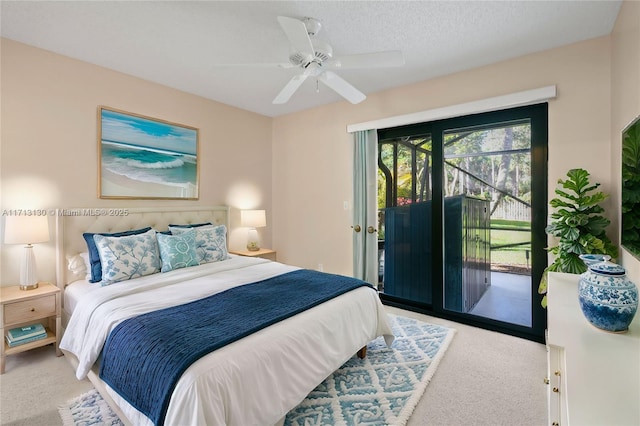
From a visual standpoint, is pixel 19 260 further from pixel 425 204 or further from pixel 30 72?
pixel 425 204

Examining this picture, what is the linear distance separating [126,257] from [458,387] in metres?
2.83

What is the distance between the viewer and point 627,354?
1052mm

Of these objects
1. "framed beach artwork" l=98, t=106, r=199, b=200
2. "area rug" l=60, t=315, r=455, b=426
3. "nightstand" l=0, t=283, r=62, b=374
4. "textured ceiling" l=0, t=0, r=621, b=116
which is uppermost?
"textured ceiling" l=0, t=0, r=621, b=116

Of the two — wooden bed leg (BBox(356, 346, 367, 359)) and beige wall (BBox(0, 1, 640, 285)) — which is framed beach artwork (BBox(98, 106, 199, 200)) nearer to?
beige wall (BBox(0, 1, 640, 285))

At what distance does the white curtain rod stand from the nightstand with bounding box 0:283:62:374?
348cm

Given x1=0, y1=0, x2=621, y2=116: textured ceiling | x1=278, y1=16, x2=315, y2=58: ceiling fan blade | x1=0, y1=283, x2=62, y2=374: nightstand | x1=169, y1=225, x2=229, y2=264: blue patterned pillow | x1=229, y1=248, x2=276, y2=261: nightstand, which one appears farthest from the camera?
x1=229, y1=248, x2=276, y2=261: nightstand

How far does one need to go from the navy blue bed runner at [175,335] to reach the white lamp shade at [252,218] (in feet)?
6.38

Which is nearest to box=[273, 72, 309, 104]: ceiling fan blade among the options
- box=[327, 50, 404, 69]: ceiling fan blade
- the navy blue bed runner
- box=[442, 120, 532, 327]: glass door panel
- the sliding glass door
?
box=[327, 50, 404, 69]: ceiling fan blade

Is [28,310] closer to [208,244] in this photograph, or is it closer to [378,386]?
[208,244]

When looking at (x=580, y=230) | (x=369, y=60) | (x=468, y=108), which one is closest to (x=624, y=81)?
(x=580, y=230)

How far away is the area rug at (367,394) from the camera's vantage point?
5.99ft

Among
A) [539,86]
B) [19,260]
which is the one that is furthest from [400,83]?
[19,260]

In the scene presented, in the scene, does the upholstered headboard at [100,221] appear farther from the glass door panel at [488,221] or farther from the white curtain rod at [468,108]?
the glass door panel at [488,221]

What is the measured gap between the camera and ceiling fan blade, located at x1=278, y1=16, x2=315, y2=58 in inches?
67.1
